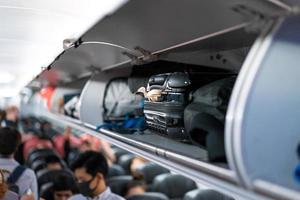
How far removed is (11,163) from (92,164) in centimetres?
61

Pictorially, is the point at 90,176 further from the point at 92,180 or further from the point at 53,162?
the point at 53,162

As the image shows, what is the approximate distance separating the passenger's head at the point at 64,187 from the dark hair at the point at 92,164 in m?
0.42

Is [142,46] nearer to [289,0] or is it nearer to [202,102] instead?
[202,102]

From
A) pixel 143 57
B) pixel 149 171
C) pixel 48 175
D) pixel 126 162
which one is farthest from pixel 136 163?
pixel 143 57

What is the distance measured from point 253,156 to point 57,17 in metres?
1.59

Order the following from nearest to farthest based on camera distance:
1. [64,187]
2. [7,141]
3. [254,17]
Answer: [254,17] → [7,141] → [64,187]

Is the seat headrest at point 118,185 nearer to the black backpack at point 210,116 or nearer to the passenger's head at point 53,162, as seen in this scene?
the passenger's head at point 53,162

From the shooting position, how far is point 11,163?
10.0ft

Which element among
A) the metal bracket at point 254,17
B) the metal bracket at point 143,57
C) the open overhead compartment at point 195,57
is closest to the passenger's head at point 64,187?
the open overhead compartment at point 195,57

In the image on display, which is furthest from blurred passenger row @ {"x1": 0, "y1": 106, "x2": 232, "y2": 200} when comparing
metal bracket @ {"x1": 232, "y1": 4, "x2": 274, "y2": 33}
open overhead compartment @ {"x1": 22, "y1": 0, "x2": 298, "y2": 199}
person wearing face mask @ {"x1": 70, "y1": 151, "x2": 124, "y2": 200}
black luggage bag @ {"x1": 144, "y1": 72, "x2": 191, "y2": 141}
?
metal bracket @ {"x1": 232, "y1": 4, "x2": 274, "y2": 33}

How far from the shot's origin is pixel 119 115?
97.1 inches

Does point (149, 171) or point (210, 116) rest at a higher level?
point (210, 116)

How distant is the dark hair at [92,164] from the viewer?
289cm

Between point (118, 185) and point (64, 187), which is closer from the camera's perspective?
point (64, 187)
